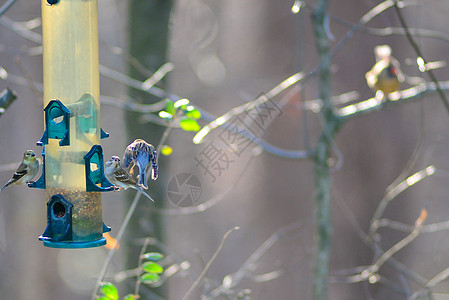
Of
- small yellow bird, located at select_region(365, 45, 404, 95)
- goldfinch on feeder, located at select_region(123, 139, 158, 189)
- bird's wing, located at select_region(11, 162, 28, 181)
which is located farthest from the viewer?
small yellow bird, located at select_region(365, 45, 404, 95)

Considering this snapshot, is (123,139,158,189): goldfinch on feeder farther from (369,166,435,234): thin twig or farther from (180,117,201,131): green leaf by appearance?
(369,166,435,234): thin twig

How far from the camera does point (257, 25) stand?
963cm

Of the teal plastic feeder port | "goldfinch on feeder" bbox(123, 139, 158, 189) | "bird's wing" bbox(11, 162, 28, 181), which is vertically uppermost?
"bird's wing" bbox(11, 162, 28, 181)

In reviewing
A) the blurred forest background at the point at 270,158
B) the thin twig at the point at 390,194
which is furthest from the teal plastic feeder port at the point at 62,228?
the blurred forest background at the point at 270,158

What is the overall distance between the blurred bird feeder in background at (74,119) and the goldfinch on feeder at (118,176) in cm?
13

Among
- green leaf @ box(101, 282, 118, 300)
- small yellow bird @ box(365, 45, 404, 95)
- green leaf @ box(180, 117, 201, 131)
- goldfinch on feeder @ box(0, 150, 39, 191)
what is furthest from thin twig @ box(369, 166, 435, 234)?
goldfinch on feeder @ box(0, 150, 39, 191)

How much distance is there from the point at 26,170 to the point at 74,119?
0.71ft

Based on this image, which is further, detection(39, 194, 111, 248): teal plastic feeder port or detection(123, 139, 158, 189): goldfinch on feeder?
detection(39, 194, 111, 248): teal plastic feeder port

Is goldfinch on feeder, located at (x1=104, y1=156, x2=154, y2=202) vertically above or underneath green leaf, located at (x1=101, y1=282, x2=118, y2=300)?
above

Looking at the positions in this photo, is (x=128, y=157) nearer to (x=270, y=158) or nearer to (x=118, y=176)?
(x=118, y=176)

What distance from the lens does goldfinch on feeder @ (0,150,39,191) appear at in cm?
193

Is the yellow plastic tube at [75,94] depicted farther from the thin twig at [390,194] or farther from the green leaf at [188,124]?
the thin twig at [390,194]

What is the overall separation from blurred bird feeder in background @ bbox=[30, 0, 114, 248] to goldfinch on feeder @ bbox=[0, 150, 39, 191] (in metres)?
0.04

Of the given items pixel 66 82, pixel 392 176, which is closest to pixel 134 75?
pixel 66 82
